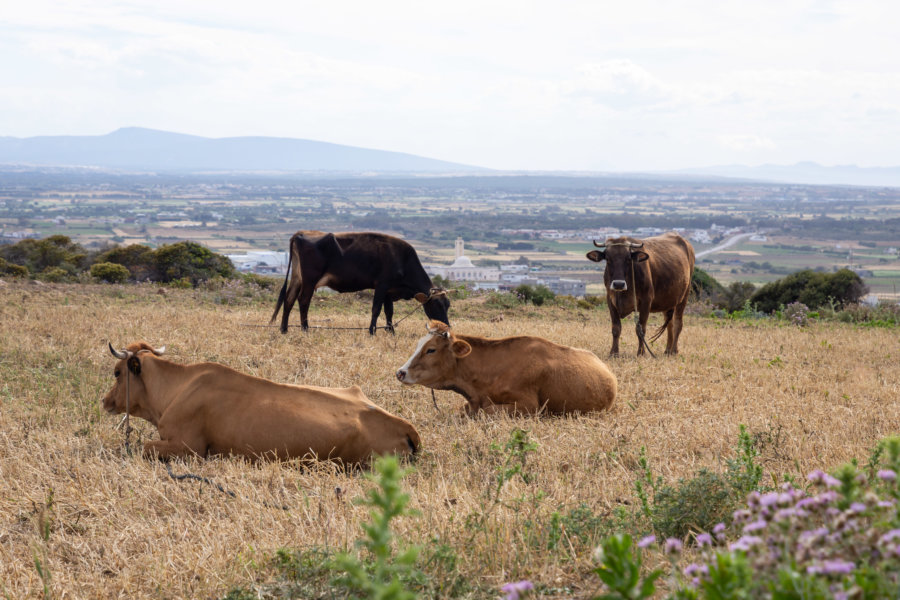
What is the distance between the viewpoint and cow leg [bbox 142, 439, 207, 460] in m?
6.99

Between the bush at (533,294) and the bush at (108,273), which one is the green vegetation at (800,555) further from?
the bush at (108,273)

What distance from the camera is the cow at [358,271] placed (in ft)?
50.6

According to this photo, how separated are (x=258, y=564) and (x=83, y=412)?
4.52m

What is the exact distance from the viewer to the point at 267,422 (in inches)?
272

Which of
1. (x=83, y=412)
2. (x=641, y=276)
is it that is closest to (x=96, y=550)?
(x=83, y=412)

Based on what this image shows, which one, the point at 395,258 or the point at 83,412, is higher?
Answer: the point at 395,258

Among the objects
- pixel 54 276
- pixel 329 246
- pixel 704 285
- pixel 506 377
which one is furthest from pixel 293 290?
pixel 704 285

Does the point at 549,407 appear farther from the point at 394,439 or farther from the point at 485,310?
the point at 485,310

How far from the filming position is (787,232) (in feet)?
376

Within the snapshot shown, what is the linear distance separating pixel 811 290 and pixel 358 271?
15.9 m

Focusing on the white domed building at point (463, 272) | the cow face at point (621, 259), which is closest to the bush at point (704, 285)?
the white domed building at point (463, 272)

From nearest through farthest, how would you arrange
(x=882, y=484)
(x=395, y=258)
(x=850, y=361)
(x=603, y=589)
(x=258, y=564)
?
(x=603, y=589) → (x=258, y=564) → (x=882, y=484) → (x=850, y=361) → (x=395, y=258)

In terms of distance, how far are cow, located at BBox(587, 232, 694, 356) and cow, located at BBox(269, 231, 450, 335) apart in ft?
10.8

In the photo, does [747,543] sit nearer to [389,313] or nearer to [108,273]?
[389,313]
